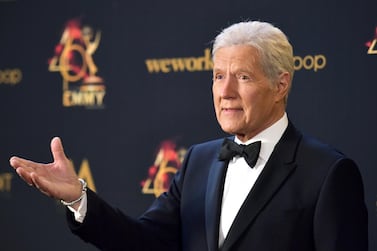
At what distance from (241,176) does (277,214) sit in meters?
0.16

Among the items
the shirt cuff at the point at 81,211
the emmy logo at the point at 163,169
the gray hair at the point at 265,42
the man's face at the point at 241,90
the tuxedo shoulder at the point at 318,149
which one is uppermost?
the gray hair at the point at 265,42

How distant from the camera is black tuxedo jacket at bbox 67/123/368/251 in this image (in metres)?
1.73

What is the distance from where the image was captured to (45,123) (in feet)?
10.3

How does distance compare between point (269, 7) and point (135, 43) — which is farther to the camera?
point (135, 43)

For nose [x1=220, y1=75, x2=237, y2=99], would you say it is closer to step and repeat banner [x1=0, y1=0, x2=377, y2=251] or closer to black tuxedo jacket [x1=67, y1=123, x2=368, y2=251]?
black tuxedo jacket [x1=67, y1=123, x2=368, y2=251]

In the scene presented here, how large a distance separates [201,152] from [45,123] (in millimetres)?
1261

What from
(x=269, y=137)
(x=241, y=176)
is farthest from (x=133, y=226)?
(x=269, y=137)

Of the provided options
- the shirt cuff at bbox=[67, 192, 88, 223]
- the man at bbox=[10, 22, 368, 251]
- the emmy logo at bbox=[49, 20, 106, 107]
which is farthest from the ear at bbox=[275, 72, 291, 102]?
the emmy logo at bbox=[49, 20, 106, 107]

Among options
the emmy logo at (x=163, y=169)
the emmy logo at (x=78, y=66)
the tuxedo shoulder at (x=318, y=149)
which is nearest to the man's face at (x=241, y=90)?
the tuxedo shoulder at (x=318, y=149)

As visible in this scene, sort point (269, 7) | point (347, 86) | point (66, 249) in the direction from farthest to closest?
point (66, 249)
point (269, 7)
point (347, 86)

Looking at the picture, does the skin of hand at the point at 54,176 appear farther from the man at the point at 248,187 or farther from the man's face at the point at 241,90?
the man's face at the point at 241,90

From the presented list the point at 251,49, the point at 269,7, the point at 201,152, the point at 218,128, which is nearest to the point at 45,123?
the point at 218,128

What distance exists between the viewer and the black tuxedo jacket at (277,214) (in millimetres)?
1731

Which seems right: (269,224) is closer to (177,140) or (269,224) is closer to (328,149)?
(328,149)
